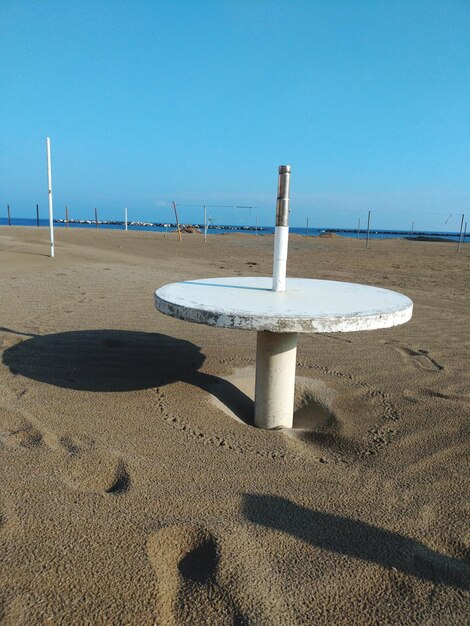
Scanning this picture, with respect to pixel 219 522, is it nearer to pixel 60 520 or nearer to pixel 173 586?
pixel 173 586

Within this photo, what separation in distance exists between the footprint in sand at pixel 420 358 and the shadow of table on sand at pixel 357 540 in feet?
7.91

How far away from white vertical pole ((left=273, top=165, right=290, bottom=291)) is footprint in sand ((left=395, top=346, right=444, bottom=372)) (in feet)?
5.78

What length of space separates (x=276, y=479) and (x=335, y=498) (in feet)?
0.97

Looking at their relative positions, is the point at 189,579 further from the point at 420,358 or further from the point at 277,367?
the point at 420,358

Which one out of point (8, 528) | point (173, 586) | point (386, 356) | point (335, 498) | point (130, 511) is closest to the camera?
point (173, 586)

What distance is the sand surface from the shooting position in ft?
5.12

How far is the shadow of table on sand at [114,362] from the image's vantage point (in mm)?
3434

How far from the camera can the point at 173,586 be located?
160 centimetres

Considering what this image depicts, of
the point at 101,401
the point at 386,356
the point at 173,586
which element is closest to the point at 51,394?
the point at 101,401

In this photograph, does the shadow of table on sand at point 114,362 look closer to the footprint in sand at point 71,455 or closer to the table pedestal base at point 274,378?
the table pedestal base at point 274,378

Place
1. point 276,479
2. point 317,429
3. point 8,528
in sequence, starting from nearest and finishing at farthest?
1. point 8,528
2. point 276,479
3. point 317,429

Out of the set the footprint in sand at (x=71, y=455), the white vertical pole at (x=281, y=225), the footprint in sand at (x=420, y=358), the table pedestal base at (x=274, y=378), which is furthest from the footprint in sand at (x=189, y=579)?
the footprint in sand at (x=420, y=358)

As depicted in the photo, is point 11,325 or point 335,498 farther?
point 11,325

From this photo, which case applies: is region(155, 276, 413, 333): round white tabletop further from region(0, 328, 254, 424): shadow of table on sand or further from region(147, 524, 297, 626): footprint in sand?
region(147, 524, 297, 626): footprint in sand
